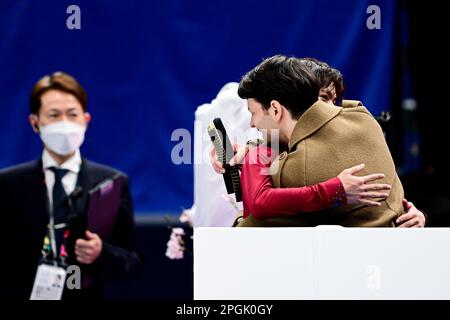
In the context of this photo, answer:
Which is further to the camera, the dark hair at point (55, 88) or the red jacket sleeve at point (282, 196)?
the dark hair at point (55, 88)

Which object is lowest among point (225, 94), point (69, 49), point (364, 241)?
point (364, 241)

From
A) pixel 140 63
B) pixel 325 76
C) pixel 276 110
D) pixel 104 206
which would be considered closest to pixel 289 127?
pixel 276 110

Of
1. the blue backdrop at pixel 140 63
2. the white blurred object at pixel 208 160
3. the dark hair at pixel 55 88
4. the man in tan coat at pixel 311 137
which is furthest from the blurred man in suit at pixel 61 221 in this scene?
the man in tan coat at pixel 311 137

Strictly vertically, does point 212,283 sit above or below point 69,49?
below

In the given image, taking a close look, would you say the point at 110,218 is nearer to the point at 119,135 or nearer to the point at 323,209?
the point at 119,135

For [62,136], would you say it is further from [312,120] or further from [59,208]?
[312,120]

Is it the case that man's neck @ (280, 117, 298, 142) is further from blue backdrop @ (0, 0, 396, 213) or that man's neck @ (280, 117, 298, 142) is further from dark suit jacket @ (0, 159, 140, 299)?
blue backdrop @ (0, 0, 396, 213)

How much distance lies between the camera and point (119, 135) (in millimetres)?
4645

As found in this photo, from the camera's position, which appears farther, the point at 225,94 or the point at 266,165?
the point at 225,94

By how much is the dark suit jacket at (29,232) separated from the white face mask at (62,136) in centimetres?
9

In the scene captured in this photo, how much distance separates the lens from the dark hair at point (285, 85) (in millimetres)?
2445

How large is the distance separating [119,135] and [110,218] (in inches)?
38.5

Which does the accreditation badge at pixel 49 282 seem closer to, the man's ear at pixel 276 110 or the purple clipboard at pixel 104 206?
the purple clipboard at pixel 104 206

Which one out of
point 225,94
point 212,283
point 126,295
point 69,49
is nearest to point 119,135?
point 69,49
